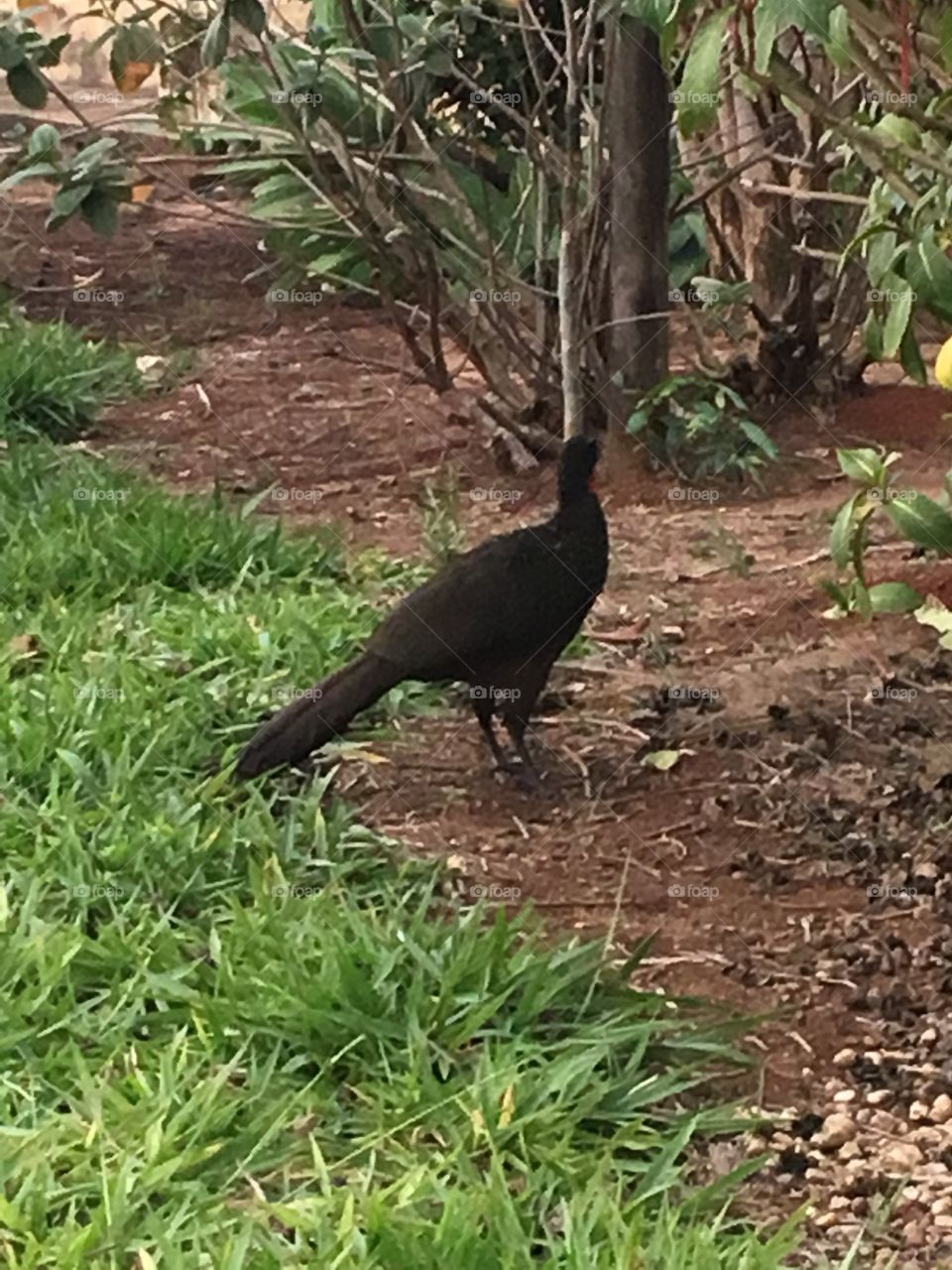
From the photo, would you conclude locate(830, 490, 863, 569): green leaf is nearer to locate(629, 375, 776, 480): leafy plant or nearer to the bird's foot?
the bird's foot

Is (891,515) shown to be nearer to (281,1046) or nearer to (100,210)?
(281,1046)

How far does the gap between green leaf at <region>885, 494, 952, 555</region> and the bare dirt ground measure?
0.55 m

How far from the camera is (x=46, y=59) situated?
2.89 metres

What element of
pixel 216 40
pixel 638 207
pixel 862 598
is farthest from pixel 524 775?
pixel 638 207

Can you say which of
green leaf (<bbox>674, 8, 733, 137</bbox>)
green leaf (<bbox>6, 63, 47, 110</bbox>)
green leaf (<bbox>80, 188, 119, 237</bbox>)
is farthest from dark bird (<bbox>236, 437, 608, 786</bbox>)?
green leaf (<bbox>6, 63, 47, 110</bbox>)

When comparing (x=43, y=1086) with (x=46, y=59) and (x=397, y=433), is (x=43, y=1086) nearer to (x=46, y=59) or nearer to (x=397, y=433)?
(x=46, y=59)

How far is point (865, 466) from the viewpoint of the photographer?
189 cm

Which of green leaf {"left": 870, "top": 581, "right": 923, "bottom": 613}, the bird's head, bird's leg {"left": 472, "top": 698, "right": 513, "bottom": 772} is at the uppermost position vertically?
green leaf {"left": 870, "top": 581, "right": 923, "bottom": 613}

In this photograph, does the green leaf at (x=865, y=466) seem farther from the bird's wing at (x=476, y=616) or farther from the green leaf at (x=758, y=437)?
the green leaf at (x=758, y=437)

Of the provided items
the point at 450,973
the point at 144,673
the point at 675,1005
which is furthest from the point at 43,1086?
the point at 144,673

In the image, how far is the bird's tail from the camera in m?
2.31

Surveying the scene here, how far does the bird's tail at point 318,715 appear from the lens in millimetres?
2311

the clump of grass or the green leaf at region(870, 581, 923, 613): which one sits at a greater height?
the green leaf at region(870, 581, 923, 613)

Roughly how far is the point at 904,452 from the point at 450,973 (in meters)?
2.57
